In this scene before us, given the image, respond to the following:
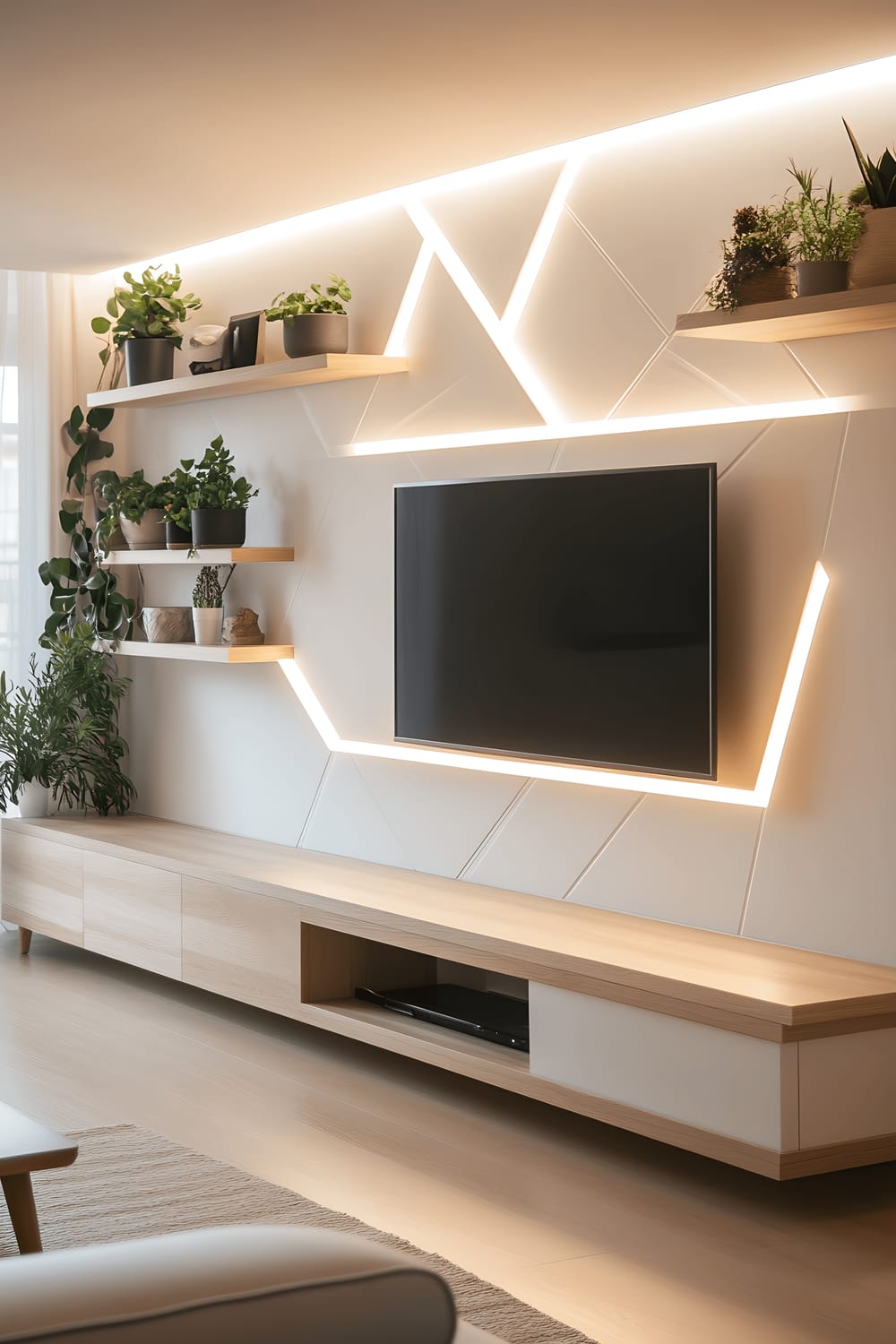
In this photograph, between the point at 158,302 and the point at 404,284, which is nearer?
the point at 404,284

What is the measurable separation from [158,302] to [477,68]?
231 centimetres

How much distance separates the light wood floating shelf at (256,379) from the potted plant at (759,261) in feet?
4.61

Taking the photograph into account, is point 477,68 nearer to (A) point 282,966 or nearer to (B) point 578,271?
(B) point 578,271

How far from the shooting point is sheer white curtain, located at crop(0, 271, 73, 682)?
5.89m

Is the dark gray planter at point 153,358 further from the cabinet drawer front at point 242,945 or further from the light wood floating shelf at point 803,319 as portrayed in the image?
the light wood floating shelf at point 803,319

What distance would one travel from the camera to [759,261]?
3209mm

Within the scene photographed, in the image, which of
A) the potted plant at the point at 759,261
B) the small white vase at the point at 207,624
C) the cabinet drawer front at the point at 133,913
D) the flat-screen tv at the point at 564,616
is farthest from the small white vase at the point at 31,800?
the potted plant at the point at 759,261

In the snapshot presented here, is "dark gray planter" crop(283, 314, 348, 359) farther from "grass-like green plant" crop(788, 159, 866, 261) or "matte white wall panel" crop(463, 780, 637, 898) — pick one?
"grass-like green plant" crop(788, 159, 866, 261)

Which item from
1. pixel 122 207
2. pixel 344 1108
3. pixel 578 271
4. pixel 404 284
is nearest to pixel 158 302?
pixel 122 207

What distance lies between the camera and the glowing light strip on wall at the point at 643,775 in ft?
11.0

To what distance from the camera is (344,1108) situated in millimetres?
3680

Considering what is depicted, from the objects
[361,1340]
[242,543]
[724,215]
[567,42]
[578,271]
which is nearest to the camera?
[361,1340]

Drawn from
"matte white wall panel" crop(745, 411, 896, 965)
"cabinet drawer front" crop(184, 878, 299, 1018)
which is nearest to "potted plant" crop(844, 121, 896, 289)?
"matte white wall panel" crop(745, 411, 896, 965)

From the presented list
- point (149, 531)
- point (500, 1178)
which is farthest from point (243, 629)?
point (500, 1178)
